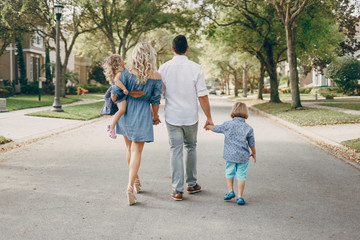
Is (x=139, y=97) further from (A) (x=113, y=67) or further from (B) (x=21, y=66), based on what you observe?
(B) (x=21, y=66)

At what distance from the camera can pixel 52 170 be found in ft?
22.0

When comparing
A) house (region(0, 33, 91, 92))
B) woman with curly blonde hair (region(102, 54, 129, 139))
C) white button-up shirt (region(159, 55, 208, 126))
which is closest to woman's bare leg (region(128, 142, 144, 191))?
woman with curly blonde hair (region(102, 54, 129, 139))

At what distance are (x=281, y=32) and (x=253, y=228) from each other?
23372mm

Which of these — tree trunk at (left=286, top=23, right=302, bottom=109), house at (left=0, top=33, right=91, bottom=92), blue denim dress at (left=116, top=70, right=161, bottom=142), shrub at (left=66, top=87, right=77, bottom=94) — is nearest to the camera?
blue denim dress at (left=116, top=70, right=161, bottom=142)

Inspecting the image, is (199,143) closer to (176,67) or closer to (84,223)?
(176,67)

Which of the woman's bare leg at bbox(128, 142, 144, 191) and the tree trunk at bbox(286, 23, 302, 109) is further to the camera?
the tree trunk at bbox(286, 23, 302, 109)

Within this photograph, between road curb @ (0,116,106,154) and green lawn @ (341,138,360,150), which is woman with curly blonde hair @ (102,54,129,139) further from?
green lawn @ (341,138,360,150)

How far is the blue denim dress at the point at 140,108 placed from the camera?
485 cm

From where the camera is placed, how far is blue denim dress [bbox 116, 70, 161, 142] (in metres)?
4.85

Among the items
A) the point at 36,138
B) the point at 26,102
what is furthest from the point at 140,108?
the point at 26,102

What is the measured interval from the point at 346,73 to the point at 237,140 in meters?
34.2

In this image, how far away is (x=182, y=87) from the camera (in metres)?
5.01

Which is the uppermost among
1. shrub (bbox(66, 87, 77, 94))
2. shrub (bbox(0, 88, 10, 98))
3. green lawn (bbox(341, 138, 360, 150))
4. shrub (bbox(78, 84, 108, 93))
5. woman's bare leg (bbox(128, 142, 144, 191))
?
shrub (bbox(78, 84, 108, 93))

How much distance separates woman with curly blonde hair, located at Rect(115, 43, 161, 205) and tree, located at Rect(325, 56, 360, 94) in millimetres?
33397
